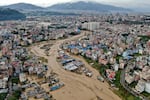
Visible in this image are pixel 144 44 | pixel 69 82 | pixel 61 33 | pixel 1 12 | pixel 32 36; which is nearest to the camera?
pixel 69 82

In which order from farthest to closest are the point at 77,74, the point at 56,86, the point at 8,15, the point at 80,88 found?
the point at 8,15 < the point at 77,74 < the point at 80,88 < the point at 56,86

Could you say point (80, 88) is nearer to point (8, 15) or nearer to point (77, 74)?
point (77, 74)

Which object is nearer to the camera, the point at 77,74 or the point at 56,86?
the point at 56,86

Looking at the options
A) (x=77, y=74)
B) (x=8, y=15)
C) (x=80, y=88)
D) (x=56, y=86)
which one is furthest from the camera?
(x=8, y=15)

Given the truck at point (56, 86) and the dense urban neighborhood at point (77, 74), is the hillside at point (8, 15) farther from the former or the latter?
the truck at point (56, 86)

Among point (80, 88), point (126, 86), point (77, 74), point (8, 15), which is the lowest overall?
point (80, 88)

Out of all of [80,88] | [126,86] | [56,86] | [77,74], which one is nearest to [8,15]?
[77,74]

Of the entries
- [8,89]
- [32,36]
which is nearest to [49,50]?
[32,36]

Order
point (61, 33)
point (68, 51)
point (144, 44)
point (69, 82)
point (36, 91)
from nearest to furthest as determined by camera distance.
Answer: point (36, 91) < point (69, 82) < point (68, 51) < point (144, 44) < point (61, 33)

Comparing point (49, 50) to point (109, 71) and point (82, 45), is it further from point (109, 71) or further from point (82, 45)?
point (109, 71)

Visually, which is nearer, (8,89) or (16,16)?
(8,89)

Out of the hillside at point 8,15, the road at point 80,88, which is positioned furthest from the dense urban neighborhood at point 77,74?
the hillside at point 8,15
